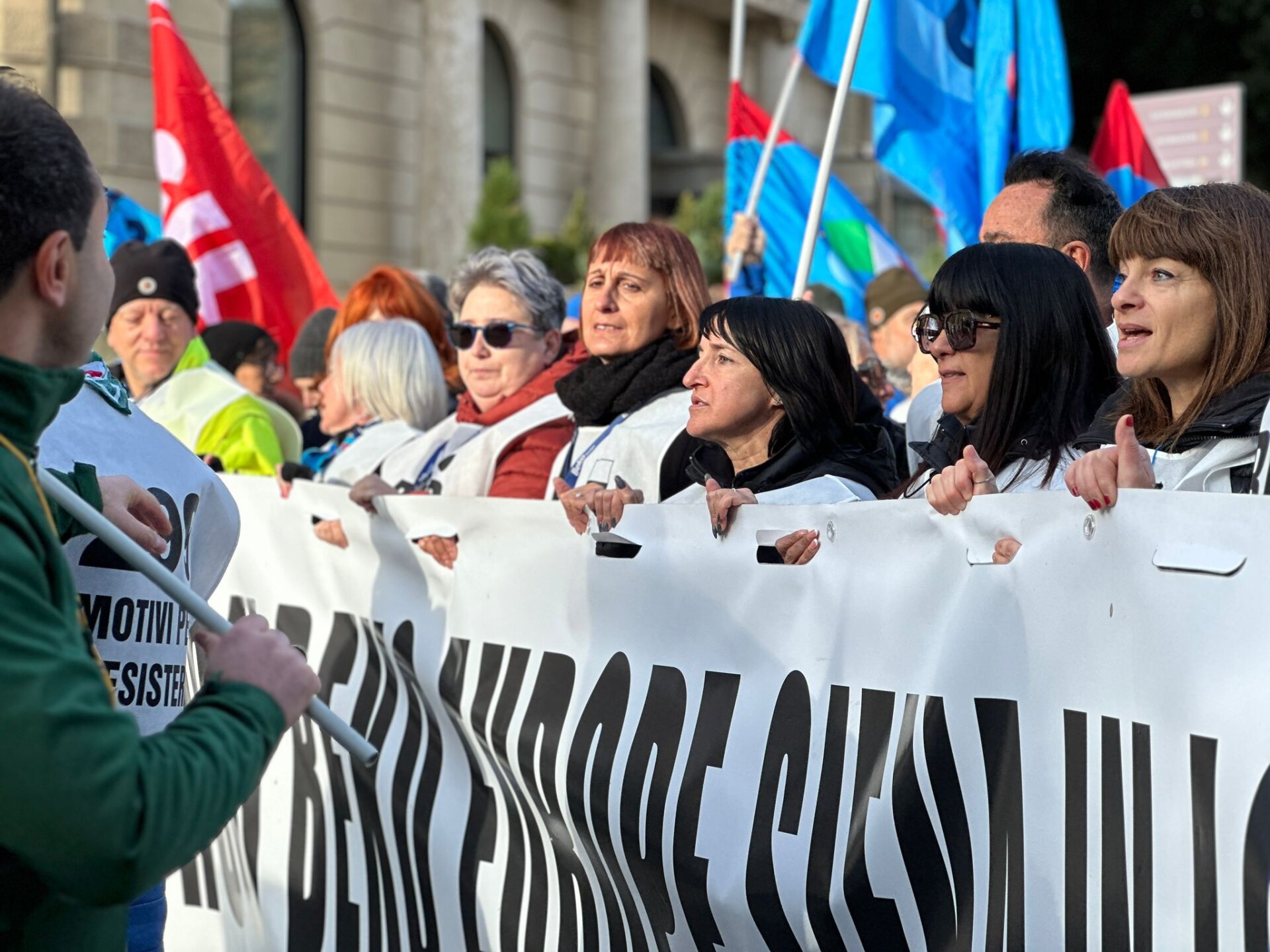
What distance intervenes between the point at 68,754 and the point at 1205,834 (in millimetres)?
1421

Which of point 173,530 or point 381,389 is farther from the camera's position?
point 381,389

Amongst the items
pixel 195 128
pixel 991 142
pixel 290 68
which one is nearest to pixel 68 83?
pixel 290 68

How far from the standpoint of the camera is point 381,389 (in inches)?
207

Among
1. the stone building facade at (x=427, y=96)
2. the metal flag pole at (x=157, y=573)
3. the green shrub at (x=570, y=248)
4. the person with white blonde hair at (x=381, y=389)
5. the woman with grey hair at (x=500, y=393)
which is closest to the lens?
the metal flag pole at (x=157, y=573)

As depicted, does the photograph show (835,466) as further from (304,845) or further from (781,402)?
(304,845)

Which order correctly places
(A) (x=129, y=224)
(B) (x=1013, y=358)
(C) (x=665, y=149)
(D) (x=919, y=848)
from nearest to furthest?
(D) (x=919, y=848)
(B) (x=1013, y=358)
(A) (x=129, y=224)
(C) (x=665, y=149)

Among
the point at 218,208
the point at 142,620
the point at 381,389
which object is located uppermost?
the point at 218,208

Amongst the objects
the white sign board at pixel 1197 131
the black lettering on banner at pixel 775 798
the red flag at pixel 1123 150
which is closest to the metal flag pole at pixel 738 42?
the red flag at pixel 1123 150

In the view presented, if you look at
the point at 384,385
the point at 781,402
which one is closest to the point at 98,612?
the point at 781,402

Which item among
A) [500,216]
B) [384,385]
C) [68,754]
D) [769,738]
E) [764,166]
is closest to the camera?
[68,754]

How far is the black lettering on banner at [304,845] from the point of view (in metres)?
4.11

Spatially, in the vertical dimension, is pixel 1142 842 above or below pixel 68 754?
below

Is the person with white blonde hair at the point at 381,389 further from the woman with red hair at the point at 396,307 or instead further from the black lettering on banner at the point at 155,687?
the black lettering on banner at the point at 155,687

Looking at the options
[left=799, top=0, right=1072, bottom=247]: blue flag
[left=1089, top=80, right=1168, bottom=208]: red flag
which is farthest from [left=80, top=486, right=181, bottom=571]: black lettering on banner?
[left=1089, top=80, right=1168, bottom=208]: red flag
